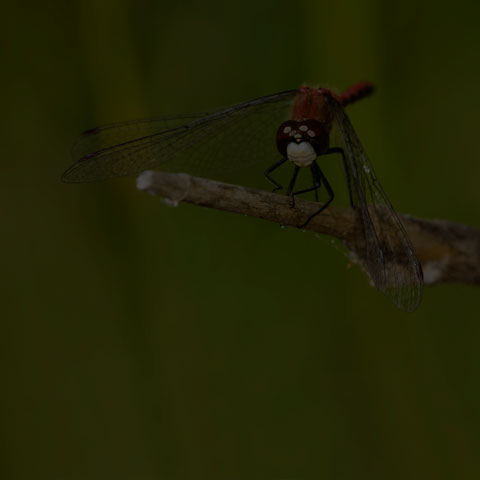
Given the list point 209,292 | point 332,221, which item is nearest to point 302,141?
point 332,221

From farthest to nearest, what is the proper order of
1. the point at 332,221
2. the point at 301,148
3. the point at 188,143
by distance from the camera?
the point at 188,143 < the point at 301,148 < the point at 332,221

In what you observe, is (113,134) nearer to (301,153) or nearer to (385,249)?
(301,153)

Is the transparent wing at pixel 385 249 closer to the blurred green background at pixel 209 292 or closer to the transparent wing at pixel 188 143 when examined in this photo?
the blurred green background at pixel 209 292

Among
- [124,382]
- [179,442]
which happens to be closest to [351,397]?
[179,442]

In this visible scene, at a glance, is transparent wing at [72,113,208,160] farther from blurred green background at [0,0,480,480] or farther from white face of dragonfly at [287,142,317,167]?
white face of dragonfly at [287,142,317,167]

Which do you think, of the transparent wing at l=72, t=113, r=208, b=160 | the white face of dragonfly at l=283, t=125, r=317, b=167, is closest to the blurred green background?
the transparent wing at l=72, t=113, r=208, b=160

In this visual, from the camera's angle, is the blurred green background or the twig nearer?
the twig

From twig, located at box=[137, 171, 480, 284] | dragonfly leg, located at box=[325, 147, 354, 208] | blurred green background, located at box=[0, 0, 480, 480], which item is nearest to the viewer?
twig, located at box=[137, 171, 480, 284]

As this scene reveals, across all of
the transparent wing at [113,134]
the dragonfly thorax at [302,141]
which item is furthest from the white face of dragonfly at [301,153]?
the transparent wing at [113,134]
